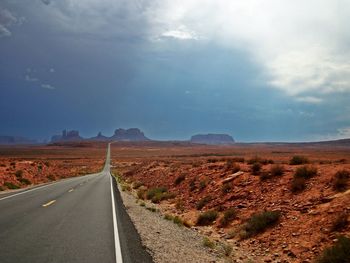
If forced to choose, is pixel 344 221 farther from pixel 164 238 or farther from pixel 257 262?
pixel 164 238

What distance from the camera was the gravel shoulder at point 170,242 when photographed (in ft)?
29.1

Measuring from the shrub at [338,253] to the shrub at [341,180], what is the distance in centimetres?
422

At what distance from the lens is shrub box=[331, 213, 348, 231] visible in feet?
29.8

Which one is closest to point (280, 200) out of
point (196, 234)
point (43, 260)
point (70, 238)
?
point (196, 234)

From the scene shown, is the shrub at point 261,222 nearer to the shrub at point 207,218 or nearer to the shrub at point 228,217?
the shrub at point 228,217

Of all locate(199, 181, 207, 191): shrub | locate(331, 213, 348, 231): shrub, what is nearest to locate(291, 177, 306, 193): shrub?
locate(331, 213, 348, 231): shrub

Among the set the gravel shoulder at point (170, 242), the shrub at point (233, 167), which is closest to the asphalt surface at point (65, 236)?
the gravel shoulder at point (170, 242)

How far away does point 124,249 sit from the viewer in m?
8.95

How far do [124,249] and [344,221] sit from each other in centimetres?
559

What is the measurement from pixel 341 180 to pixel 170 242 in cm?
594

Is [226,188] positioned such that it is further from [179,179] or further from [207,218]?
[179,179]

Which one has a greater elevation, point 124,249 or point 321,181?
point 321,181

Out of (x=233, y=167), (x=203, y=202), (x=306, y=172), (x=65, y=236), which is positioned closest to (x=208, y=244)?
(x=65, y=236)

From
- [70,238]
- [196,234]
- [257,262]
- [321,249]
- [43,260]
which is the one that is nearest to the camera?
[43,260]
